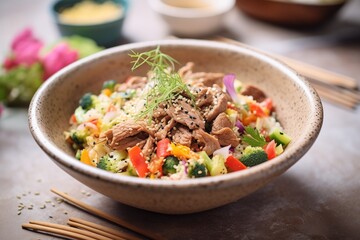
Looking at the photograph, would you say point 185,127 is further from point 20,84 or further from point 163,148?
point 20,84

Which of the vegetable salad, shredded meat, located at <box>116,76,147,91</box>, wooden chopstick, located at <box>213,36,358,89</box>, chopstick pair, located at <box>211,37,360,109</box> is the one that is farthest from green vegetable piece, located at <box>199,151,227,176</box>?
wooden chopstick, located at <box>213,36,358,89</box>

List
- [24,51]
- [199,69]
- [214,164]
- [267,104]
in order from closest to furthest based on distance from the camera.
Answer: [214,164] → [267,104] → [199,69] → [24,51]

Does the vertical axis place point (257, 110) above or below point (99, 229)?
above

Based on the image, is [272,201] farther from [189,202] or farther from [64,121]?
[64,121]

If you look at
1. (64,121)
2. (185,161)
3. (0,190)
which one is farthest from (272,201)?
(0,190)

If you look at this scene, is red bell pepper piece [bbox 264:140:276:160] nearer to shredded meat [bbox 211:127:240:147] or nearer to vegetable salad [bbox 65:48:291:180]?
vegetable salad [bbox 65:48:291:180]

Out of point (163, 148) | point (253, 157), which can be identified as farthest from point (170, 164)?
point (253, 157)

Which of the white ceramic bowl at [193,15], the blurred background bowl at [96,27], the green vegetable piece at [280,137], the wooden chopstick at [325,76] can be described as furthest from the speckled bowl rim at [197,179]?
the white ceramic bowl at [193,15]
